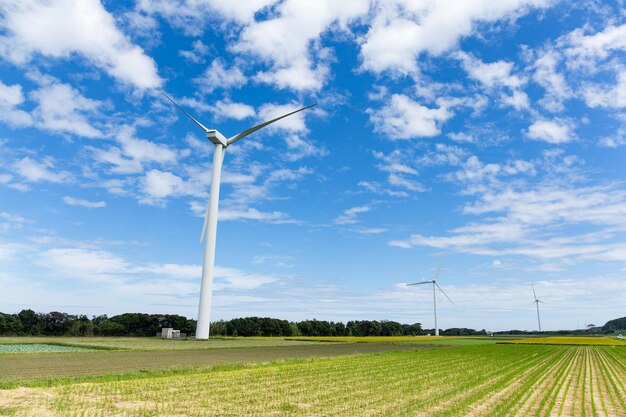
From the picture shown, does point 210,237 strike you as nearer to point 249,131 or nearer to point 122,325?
point 249,131

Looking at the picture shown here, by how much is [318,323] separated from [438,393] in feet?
505

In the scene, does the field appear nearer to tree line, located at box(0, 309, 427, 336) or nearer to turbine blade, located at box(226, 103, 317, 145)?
turbine blade, located at box(226, 103, 317, 145)

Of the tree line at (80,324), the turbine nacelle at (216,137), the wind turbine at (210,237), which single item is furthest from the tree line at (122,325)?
the turbine nacelle at (216,137)

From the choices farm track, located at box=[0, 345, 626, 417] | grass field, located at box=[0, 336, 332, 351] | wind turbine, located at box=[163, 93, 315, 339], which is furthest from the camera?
wind turbine, located at box=[163, 93, 315, 339]

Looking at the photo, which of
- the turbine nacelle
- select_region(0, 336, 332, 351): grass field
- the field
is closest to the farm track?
the field

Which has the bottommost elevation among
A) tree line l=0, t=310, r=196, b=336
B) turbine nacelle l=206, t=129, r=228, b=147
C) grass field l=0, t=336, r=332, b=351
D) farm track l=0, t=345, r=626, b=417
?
farm track l=0, t=345, r=626, b=417

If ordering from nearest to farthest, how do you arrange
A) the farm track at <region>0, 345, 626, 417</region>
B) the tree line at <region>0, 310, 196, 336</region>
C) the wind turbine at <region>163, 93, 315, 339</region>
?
the farm track at <region>0, 345, 626, 417</region> → the wind turbine at <region>163, 93, 315, 339</region> → the tree line at <region>0, 310, 196, 336</region>

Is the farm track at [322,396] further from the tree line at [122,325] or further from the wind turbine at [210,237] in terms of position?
the tree line at [122,325]

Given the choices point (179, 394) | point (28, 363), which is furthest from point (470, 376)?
point (28, 363)

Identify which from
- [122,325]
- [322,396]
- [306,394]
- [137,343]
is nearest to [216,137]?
[137,343]

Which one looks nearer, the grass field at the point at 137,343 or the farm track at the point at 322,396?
the farm track at the point at 322,396

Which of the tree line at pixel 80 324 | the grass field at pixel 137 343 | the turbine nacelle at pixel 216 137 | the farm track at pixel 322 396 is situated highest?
the turbine nacelle at pixel 216 137

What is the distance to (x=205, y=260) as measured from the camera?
70438mm

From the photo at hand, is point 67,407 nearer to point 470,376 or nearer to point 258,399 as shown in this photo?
point 258,399
